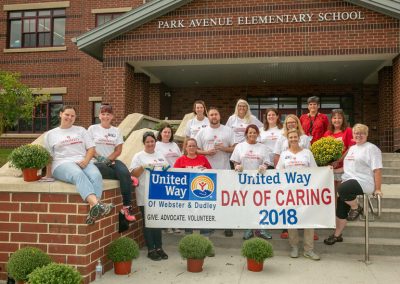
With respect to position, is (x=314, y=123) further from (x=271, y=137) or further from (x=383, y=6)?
(x=383, y=6)

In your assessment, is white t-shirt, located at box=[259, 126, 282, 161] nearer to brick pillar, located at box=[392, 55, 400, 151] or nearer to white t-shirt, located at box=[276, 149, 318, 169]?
white t-shirt, located at box=[276, 149, 318, 169]

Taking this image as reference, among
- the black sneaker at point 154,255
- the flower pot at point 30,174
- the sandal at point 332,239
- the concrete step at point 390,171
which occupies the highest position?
the flower pot at point 30,174

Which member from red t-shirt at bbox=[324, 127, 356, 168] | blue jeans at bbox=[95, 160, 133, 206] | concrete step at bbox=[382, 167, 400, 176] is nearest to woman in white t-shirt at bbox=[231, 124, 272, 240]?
red t-shirt at bbox=[324, 127, 356, 168]

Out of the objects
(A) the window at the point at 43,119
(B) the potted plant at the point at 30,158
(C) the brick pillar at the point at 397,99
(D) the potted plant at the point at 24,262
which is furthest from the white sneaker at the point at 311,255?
(A) the window at the point at 43,119

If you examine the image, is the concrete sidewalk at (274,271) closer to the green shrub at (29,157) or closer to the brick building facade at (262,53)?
the green shrub at (29,157)

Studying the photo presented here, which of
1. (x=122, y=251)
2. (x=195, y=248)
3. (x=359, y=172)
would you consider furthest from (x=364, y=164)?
(x=122, y=251)

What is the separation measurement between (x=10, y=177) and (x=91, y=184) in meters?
1.27

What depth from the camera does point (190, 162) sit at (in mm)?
5762

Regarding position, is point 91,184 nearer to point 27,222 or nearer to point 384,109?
point 27,222

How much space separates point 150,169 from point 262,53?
7381 mm

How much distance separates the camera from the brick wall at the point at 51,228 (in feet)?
14.3

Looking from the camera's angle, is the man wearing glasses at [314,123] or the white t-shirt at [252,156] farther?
the man wearing glasses at [314,123]

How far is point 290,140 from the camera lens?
17.8 ft

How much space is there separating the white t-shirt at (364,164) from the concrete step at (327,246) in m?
0.96
